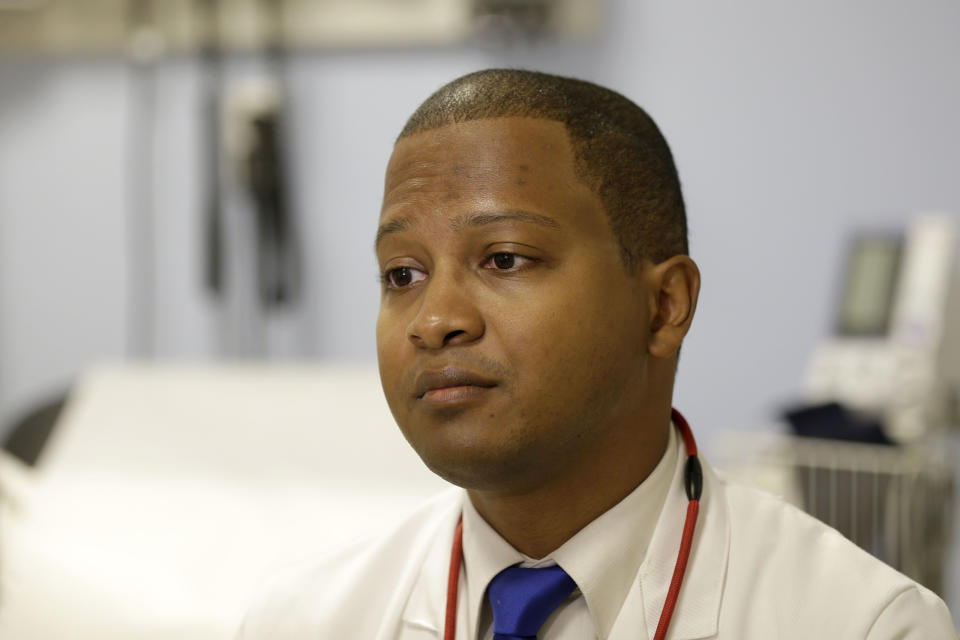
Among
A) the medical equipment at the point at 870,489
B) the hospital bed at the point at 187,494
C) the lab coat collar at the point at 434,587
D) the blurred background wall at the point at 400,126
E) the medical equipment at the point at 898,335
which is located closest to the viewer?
the lab coat collar at the point at 434,587

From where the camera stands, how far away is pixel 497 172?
70 centimetres

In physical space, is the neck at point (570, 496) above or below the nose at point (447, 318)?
below

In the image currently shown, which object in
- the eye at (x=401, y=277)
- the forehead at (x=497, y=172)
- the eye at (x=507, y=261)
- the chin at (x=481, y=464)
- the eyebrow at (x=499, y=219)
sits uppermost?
the forehead at (x=497, y=172)

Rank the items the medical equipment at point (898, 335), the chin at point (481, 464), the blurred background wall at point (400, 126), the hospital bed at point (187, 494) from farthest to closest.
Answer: the blurred background wall at point (400, 126) < the medical equipment at point (898, 335) < the hospital bed at point (187, 494) < the chin at point (481, 464)

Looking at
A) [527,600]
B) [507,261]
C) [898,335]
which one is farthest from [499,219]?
[898,335]

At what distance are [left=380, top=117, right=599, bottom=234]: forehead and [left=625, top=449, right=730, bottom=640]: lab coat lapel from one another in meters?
0.24

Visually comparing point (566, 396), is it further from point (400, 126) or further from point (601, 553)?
point (400, 126)

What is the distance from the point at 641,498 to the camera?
0.76 metres

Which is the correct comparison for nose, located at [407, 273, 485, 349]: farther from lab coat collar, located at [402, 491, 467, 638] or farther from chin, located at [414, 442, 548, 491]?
lab coat collar, located at [402, 491, 467, 638]

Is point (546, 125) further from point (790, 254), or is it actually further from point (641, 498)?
point (790, 254)

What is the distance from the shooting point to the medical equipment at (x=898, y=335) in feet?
5.11

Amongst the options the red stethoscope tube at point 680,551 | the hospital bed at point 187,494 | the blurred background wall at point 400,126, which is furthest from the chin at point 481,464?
the blurred background wall at point 400,126

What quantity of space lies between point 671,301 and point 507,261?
149mm

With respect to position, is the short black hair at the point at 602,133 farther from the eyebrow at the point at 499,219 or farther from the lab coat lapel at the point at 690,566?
the lab coat lapel at the point at 690,566
